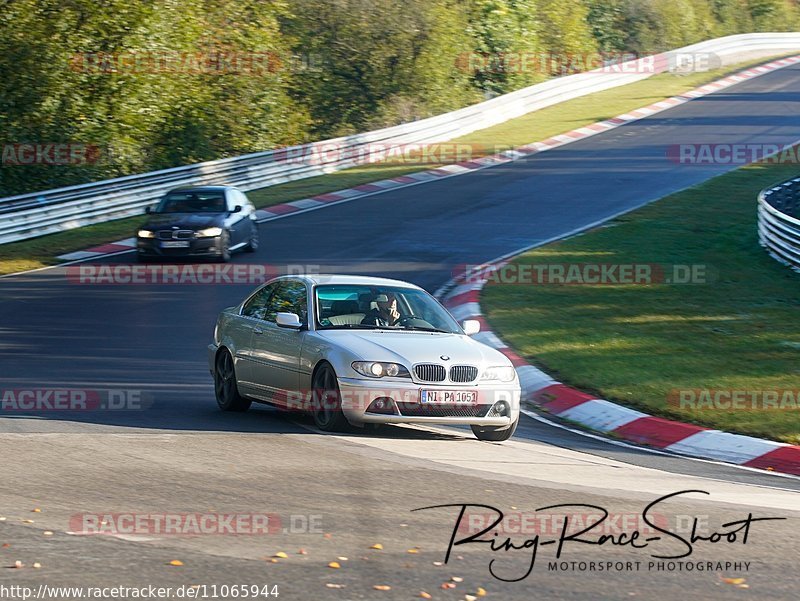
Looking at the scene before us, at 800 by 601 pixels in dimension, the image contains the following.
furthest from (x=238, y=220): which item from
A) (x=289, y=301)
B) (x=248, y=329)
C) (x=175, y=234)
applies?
(x=289, y=301)

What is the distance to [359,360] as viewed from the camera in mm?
10039

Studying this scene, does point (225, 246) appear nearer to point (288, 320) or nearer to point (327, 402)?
point (288, 320)

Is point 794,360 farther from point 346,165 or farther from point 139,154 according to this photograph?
point 139,154

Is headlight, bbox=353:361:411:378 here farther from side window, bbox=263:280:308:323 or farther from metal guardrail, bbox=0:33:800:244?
metal guardrail, bbox=0:33:800:244

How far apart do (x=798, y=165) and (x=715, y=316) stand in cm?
2111

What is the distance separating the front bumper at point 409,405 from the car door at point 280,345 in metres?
0.88

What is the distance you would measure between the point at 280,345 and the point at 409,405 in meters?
1.63

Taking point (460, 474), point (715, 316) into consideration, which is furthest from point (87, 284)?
point (460, 474)

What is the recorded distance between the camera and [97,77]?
36.3 meters

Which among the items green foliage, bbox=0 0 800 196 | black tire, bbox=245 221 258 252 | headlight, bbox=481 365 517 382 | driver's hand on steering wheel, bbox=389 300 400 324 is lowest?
black tire, bbox=245 221 258 252

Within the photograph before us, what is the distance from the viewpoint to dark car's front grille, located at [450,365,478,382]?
10102mm

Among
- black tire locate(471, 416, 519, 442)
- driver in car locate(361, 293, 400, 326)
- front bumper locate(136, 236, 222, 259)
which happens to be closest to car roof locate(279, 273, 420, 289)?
driver in car locate(361, 293, 400, 326)

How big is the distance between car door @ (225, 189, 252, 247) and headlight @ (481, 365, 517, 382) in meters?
13.6

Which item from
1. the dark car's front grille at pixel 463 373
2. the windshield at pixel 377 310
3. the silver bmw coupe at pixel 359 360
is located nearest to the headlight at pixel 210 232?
the silver bmw coupe at pixel 359 360
